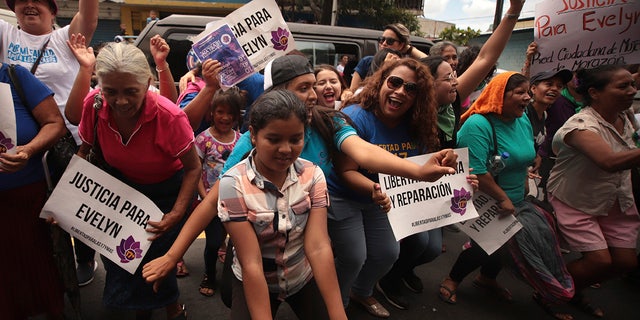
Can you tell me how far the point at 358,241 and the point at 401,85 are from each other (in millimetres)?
933

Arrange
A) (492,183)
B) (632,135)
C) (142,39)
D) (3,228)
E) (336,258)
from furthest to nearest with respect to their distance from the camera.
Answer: (142,39) → (632,135) → (492,183) → (336,258) → (3,228)

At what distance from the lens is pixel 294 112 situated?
1.60 metres

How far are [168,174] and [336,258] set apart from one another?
110 centimetres

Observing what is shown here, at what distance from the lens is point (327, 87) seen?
2.86m

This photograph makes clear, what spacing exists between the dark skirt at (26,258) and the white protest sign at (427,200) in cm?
192

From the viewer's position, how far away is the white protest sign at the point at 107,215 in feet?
6.66

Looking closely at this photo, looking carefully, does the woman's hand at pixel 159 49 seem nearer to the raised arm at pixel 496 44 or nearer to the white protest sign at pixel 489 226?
the raised arm at pixel 496 44

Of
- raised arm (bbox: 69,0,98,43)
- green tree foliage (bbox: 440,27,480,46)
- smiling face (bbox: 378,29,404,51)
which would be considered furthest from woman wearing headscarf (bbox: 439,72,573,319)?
green tree foliage (bbox: 440,27,480,46)

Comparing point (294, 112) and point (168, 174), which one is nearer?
point (294, 112)

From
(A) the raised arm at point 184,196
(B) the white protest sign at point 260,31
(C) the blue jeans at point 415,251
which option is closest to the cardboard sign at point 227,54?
(B) the white protest sign at point 260,31

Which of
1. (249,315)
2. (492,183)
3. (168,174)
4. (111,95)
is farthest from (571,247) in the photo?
(111,95)

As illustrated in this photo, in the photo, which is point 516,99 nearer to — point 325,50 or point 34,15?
point 325,50

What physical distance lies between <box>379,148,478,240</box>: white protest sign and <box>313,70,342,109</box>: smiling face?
868 mm

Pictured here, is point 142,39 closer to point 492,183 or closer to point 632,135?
point 492,183
